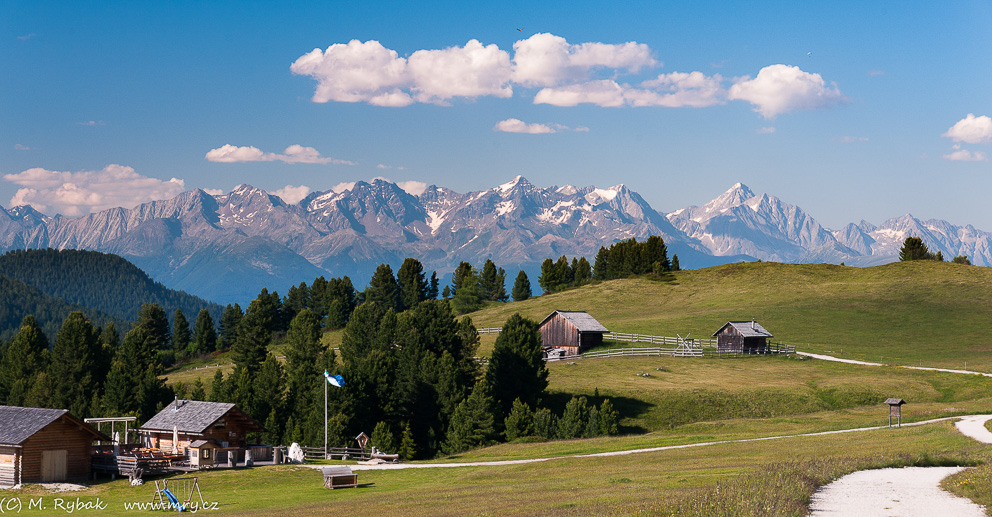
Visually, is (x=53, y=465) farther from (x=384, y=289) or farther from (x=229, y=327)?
(x=229, y=327)

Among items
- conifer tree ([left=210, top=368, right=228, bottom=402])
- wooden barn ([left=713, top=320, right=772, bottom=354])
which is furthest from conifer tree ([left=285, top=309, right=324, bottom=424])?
wooden barn ([left=713, top=320, right=772, bottom=354])

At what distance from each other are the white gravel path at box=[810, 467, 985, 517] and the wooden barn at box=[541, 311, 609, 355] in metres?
80.6

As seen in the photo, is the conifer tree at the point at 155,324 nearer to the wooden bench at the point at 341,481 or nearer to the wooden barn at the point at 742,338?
the wooden barn at the point at 742,338

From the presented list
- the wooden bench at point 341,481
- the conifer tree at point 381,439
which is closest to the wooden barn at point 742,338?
the conifer tree at point 381,439

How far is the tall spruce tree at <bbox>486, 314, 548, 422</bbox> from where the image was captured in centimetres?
8219

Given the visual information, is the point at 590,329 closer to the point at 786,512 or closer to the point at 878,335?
the point at 878,335

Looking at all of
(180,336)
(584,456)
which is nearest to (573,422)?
(584,456)

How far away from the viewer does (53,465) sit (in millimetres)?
53344

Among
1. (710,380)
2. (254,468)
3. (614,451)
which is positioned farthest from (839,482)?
(710,380)

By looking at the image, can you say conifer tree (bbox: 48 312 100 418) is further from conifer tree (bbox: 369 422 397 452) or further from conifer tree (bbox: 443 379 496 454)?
conifer tree (bbox: 443 379 496 454)

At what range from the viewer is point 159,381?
293 ft

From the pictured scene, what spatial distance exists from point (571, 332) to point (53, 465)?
7065cm

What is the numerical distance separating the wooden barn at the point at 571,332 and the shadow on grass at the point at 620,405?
92.1ft

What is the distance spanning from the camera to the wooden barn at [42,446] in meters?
51.5
